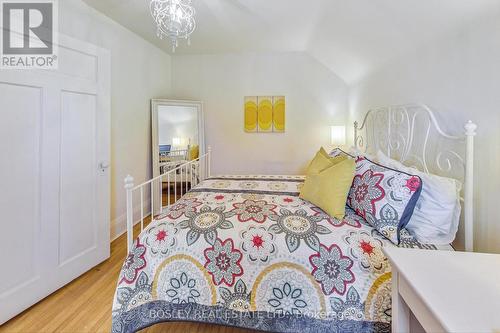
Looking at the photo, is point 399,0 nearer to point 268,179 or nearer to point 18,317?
point 268,179

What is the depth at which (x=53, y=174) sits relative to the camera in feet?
5.79

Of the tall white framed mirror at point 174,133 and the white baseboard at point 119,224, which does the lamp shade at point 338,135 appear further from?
the white baseboard at point 119,224

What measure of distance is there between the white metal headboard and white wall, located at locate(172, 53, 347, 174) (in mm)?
1077

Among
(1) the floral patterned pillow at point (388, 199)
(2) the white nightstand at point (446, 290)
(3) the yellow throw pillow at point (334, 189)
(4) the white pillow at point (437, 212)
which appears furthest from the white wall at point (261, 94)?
(2) the white nightstand at point (446, 290)

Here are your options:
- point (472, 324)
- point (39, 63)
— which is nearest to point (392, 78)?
point (472, 324)

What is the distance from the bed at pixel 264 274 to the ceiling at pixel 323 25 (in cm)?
79

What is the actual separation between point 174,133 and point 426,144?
2.94 meters

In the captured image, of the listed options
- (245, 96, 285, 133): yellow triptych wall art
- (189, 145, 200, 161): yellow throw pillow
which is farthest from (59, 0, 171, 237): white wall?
(245, 96, 285, 133): yellow triptych wall art

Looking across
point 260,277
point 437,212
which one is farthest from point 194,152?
point 437,212

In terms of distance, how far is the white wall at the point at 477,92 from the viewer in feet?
3.81

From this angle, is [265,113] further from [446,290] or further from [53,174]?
[446,290]

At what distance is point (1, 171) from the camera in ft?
4.84

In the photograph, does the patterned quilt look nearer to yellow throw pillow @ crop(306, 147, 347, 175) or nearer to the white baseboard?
yellow throw pillow @ crop(306, 147, 347, 175)

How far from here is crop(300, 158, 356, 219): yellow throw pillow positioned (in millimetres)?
1444
